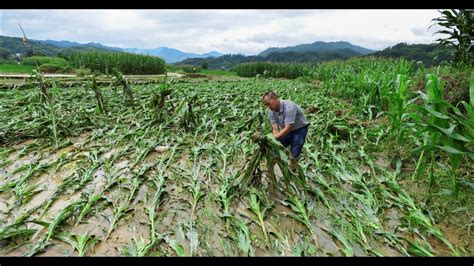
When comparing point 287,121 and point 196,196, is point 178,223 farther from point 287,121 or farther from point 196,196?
point 287,121

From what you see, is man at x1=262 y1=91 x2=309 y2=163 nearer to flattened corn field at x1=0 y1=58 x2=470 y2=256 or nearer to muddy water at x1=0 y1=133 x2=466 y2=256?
flattened corn field at x1=0 y1=58 x2=470 y2=256

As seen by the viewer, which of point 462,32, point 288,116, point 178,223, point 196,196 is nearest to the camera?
point 178,223

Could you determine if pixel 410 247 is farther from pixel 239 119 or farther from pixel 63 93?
pixel 63 93

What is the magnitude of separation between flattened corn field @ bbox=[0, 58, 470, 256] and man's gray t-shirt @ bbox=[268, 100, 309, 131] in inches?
→ 22.0

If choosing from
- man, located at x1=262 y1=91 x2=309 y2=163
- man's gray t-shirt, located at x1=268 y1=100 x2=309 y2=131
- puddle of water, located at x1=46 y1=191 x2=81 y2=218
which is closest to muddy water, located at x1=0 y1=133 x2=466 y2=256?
puddle of water, located at x1=46 y1=191 x2=81 y2=218

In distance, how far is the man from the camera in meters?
3.66

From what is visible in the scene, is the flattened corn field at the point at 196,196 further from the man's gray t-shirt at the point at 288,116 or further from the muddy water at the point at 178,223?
the man's gray t-shirt at the point at 288,116

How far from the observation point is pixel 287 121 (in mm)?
3670

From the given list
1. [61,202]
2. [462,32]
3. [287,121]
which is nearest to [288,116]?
[287,121]

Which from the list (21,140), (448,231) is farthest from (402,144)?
(21,140)

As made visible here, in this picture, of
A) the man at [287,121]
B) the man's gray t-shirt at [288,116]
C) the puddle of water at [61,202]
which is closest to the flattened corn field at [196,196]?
the puddle of water at [61,202]

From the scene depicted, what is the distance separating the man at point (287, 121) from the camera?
12.0 ft

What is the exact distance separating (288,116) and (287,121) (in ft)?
0.19

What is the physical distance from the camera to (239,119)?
21.4 feet
